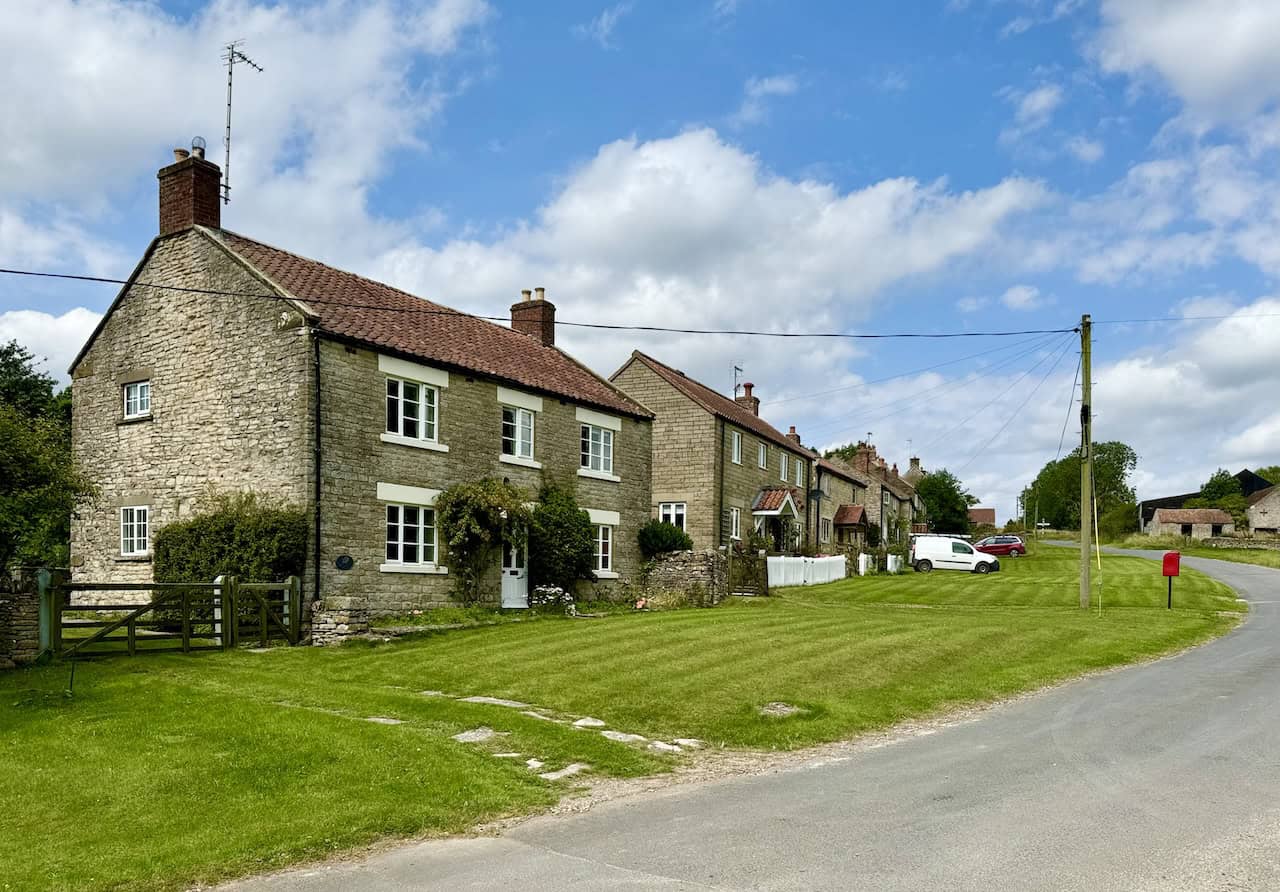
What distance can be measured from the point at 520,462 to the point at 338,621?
26.8ft

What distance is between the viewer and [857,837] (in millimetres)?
7129

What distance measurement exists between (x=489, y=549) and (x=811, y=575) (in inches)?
700

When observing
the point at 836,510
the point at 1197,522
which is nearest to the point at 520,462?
the point at 836,510

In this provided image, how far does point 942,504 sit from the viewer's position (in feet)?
292

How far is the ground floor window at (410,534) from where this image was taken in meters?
22.2

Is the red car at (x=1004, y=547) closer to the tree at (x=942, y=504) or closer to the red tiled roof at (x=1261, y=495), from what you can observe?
the tree at (x=942, y=504)

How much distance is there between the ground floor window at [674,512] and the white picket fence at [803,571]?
13.7ft

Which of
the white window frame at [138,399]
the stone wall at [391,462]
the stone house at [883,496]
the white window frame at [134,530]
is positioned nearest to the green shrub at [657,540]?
the stone wall at [391,462]

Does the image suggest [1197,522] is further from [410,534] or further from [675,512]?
[410,534]

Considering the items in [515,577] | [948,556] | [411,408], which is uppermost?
[411,408]

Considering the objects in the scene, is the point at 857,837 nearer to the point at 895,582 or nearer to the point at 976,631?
the point at 976,631

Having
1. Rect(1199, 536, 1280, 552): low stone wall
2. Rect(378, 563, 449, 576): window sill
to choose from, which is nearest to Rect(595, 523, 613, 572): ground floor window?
Rect(378, 563, 449, 576): window sill

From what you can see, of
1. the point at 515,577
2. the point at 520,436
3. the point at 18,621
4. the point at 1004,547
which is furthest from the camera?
the point at 1004,547

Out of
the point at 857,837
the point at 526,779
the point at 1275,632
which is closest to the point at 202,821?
the point at 526,779
